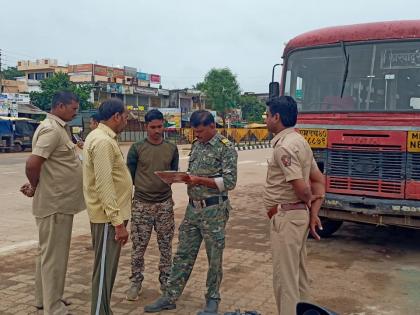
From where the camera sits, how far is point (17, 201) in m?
10.2

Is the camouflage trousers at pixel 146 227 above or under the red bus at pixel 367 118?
under

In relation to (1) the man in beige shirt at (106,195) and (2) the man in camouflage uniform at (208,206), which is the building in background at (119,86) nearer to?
(2) the man in camouflage uniform at (208,206)

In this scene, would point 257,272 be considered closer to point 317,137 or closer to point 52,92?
point 317,137

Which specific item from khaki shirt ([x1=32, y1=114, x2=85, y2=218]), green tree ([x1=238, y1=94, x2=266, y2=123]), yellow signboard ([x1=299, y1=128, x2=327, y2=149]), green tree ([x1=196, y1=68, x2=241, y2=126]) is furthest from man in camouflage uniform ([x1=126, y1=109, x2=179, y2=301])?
green tree ([x1=238, y1=94, x2=266, y2=123])

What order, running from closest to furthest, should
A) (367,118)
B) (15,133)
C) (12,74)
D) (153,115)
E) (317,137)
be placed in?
(153,115) → (367,118) → (317,137) → (15,133) → (12,74)

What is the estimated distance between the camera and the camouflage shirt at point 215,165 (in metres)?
3.83

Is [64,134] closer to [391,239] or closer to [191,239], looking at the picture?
[191,239]

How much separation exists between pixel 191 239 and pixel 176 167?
81cm

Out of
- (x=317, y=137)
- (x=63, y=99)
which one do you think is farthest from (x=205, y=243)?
(x=317, y=137)

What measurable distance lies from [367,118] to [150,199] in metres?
3.08

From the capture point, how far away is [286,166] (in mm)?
3152

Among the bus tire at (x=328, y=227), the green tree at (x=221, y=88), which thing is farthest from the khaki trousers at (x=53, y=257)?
the green tree at (x=221, y=88)

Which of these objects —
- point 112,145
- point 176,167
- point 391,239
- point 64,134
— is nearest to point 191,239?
point 176,167

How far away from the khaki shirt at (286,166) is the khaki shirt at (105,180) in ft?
3.53
